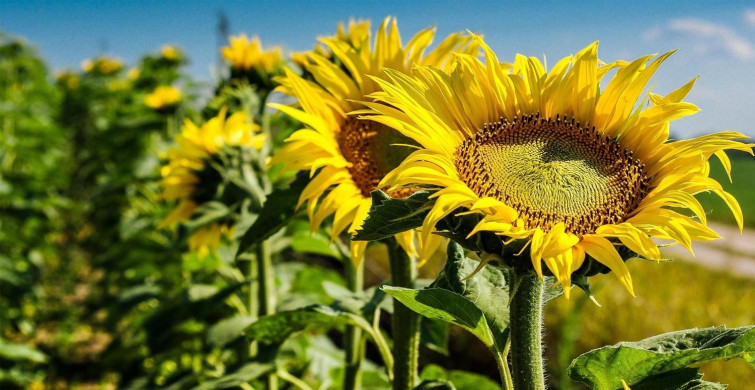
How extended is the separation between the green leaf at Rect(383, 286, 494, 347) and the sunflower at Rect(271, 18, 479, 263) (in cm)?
28

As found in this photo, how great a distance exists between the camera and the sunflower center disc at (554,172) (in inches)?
32.2

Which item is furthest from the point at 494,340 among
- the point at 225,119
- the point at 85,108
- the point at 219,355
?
the point at 85,108

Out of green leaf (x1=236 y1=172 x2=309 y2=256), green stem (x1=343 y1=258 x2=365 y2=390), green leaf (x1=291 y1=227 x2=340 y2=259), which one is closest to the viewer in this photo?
green leaf (x1=236 y1=172 x2=309 y2=256)

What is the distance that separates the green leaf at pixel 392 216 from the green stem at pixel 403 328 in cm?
35

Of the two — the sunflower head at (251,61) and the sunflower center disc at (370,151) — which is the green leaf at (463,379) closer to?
the sunflower center disc at (370,151)

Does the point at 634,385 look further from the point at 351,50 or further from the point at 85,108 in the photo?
the point at 85,108

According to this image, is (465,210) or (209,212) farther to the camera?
(209,212)

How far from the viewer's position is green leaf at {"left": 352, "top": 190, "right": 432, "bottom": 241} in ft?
2.53

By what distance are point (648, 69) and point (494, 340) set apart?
376 mm

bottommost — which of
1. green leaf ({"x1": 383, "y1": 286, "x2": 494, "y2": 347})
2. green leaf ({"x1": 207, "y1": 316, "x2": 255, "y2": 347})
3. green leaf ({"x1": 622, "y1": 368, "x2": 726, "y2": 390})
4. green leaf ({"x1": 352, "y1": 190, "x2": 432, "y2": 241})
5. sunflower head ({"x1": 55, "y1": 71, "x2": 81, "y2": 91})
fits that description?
green leaf ({"x1": 622, "y1": 368, "x2": 726, "y2": 390})

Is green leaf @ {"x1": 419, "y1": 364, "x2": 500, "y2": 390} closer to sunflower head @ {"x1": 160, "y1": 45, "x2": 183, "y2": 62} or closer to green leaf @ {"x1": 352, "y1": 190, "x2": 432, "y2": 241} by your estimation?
green leaf @ {"x1": 352, "y1": 190, "x2": 432, "y2": 241}

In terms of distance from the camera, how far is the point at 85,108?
7.94m

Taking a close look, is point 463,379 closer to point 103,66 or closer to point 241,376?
point 241,376

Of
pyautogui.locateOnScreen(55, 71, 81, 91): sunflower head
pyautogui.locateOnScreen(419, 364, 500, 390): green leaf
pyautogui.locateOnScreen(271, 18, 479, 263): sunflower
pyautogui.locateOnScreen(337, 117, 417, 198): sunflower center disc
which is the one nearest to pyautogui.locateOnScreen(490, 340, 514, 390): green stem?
pyautogui.locateOnScreen(271, 18, 479, 263): sunflower
